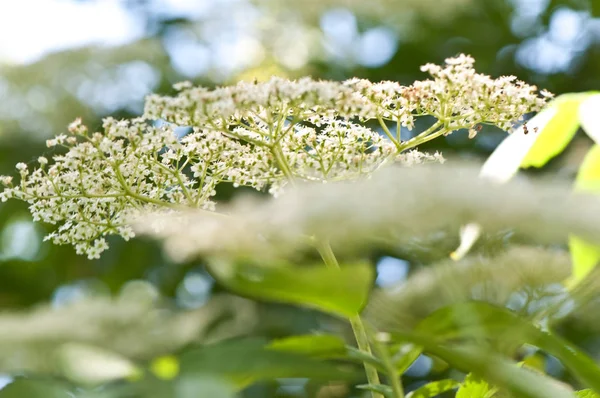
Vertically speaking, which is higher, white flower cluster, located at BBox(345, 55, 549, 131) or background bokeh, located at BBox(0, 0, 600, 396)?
background bokeh, located at BBox(0, 0, 600, 396)

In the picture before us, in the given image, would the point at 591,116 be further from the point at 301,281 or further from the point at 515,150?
the point at 301,281

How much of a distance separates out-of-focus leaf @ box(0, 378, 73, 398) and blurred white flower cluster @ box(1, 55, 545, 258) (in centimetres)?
32

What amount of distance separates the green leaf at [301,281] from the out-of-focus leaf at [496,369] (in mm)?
61

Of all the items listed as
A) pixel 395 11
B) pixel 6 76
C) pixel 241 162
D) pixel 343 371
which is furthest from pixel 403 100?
pixel 6 76

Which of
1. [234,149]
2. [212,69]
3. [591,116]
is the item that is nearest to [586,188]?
[591,116]

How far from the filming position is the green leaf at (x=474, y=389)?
631mm

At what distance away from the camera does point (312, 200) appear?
17.4 inches

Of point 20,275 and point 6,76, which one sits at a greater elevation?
point 6,76

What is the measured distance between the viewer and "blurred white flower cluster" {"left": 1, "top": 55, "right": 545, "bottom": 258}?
2.41 feet

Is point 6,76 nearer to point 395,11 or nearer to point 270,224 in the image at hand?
point 395,11

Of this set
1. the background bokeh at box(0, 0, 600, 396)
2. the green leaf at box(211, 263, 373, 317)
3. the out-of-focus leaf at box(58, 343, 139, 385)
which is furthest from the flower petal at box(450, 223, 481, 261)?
the background bokeh at box(0, 0, 600, 396)

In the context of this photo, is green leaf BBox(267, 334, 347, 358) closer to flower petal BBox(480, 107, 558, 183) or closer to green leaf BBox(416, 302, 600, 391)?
green leaf BBox(416, 302, 600, 391)

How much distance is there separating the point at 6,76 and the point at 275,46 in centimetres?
90

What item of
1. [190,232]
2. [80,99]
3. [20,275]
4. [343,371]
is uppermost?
[80,99]
